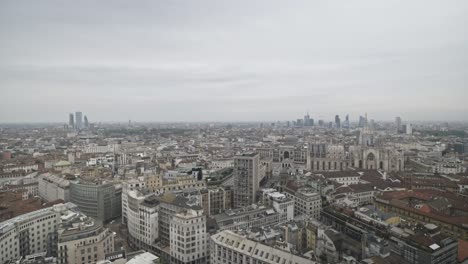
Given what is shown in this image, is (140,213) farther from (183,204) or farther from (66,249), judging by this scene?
(66,249)

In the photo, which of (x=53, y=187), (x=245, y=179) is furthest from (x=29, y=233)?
(x=245, y=179)

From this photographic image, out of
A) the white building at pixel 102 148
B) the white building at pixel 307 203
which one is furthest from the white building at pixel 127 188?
the white building at pixel 102 148

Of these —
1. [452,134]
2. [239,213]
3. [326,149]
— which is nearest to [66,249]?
[239,213]

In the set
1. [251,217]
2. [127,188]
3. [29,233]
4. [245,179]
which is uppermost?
[245,179]

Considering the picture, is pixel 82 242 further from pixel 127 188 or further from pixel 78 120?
pixel 78 120

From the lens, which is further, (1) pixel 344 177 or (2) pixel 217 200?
(1) pixel 344 177
